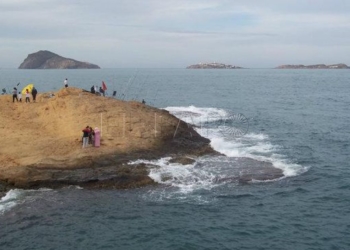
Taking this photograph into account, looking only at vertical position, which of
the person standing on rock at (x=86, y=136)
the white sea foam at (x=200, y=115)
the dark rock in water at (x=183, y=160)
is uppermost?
the person standing on rock at (x=86, y=136)

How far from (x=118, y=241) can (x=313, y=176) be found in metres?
18.5

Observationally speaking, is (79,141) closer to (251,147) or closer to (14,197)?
(14,197)

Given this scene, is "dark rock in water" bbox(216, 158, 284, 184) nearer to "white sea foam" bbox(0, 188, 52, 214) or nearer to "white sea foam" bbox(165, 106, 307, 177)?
"white sea foam" bbox(165, 106, 307, 177)

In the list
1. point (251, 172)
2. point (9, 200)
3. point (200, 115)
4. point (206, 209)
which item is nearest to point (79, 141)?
point (9, 200)

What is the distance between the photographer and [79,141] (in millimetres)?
36000

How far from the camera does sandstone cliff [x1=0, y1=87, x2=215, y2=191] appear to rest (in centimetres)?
3130

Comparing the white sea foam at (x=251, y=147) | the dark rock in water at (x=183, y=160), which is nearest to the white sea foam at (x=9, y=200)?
the dark rock in water at (x=183, y=160)

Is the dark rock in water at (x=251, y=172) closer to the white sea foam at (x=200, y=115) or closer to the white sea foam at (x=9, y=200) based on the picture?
the white sea foam at (x=9, y=200)

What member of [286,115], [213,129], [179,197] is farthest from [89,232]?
[286,115]

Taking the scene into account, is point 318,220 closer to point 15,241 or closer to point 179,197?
point 179,197

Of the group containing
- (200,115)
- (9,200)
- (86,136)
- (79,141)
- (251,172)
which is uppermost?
(86,136)

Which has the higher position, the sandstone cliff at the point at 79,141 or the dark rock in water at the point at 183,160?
the sandstone cliff at the point at 79,141

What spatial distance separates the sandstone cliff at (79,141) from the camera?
3130 cm

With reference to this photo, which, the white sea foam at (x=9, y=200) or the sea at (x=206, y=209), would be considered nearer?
the sea at (x=206, y=209)
